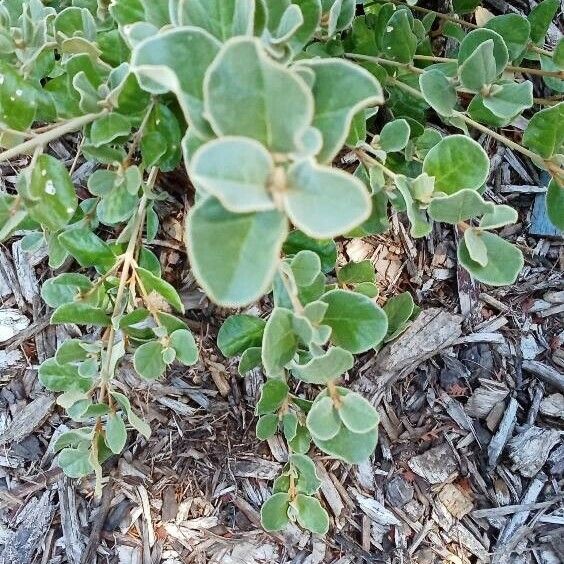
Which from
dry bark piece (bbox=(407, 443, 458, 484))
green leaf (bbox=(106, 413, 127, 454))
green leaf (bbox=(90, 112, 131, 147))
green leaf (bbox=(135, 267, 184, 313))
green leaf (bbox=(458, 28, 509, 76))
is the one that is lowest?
dry bark piece (bbox=(407, 443, 458, 484))

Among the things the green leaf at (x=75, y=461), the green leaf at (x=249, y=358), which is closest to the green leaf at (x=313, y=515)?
the green leaf at (x=249, y=358)

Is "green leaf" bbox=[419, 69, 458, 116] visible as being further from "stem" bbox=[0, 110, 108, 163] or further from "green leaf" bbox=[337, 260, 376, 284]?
"stem" bbox=[0, 110, 108, 163]

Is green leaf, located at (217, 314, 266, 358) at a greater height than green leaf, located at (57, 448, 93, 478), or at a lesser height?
greater

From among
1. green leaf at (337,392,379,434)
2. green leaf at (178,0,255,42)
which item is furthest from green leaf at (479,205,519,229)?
green leaf at (178,0,255,42)

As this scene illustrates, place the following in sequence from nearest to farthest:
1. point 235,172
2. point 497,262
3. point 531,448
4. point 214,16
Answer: point 235,172 → point 214,16 → point 497,262 → point 531,448

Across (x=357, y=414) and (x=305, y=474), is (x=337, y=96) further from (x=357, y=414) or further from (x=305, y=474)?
(x=305, y=474)

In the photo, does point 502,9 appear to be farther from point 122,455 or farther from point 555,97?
point 122,455

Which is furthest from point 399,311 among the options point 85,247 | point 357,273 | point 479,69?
point 85,247

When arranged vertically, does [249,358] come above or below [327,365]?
below
